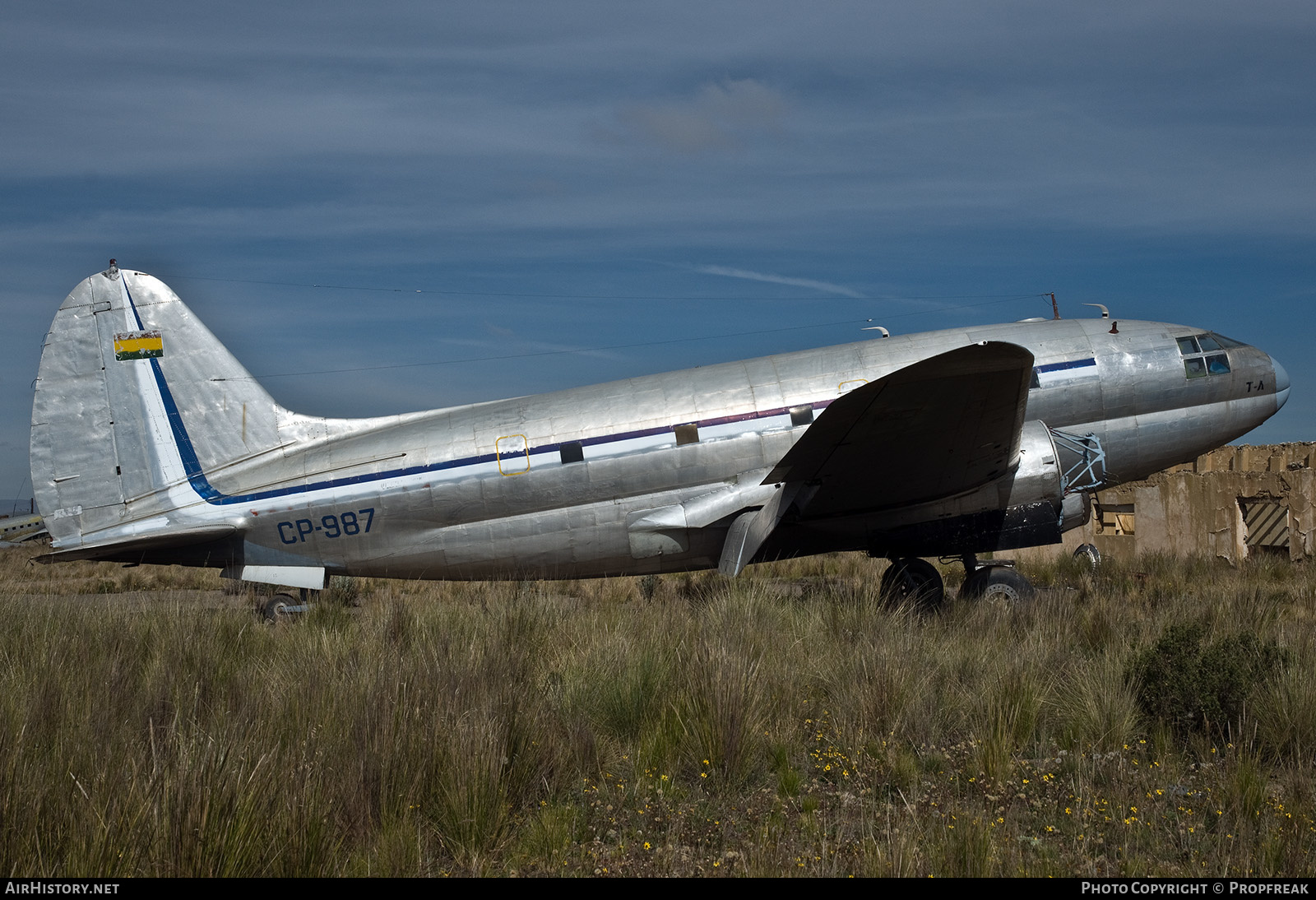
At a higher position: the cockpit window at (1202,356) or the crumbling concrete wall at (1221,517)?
the cockpit window at (1202,356)

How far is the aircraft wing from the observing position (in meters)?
9.35

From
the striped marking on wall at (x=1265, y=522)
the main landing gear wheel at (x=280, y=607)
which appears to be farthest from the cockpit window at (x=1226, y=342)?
the main landing gear wheel at (x=280, y=607)

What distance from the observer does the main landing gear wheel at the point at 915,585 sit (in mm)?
11484

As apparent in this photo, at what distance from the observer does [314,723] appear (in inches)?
228

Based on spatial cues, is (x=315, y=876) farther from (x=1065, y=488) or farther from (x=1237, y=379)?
(x=1237, y=379)

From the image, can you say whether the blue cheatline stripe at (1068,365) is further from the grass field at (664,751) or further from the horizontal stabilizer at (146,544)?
the horizontal stabilizer at (146,544)

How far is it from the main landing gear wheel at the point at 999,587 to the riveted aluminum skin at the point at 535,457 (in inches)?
18.2

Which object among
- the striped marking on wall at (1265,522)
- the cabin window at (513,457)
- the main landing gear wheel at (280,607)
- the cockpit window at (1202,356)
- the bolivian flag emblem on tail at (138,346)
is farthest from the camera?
the striped marking on wall at (1265,522)

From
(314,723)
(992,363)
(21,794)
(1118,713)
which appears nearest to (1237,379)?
(992,363)

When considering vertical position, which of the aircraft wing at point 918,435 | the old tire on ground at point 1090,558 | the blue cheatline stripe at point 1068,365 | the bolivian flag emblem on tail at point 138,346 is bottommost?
the old tire on ground at point 1090,558

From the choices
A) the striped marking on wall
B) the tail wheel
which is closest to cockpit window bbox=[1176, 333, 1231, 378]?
the striped marking on wall

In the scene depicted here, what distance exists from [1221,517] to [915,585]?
13.3 meters

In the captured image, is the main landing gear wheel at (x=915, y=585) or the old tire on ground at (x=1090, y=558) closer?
the main landing gear wheel at (x=915, y=585)

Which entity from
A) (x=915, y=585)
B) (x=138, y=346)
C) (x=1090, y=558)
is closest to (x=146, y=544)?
(x=138, y=346)
